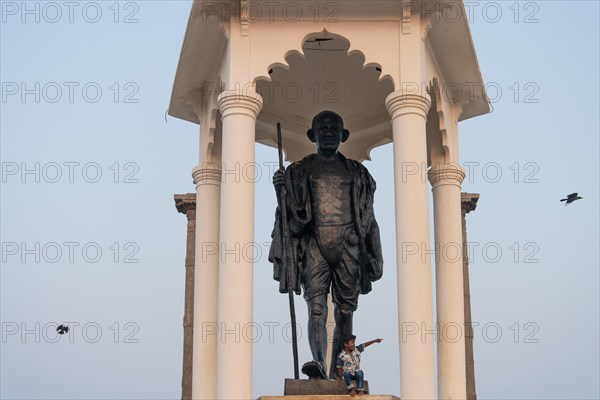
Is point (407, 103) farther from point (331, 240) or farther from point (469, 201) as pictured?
point (469, 201)

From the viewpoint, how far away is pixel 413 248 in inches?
608

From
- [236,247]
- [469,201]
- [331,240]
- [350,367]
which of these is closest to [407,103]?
[331,240]

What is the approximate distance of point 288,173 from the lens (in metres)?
A: 18.0

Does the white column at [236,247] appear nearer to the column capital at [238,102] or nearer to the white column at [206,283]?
the column capital at [238,102]

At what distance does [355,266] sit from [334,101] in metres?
4.74

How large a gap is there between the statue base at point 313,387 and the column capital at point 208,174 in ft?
15.4

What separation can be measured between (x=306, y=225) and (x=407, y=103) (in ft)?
9.92

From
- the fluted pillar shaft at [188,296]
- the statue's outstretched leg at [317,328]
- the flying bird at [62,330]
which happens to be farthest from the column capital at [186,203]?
the statue's outstretched leg at [317,328]

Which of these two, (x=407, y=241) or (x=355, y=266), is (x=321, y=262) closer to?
(x=355, y=266)

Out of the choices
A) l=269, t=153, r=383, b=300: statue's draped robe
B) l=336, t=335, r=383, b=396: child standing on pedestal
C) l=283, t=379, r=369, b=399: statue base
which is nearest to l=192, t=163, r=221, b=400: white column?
l=269, t=153, r=383, b=300: statue's draped robe

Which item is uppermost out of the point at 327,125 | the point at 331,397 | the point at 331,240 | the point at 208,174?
the point at 327,125

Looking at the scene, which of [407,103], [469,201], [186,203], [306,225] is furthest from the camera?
[186,203]

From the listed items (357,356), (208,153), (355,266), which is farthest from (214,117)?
(357,356)

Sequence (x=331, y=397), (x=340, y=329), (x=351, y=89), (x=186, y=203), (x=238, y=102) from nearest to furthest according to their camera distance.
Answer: (x=331, y=397)
(x=238, y=102)
(x=340, y=329)
(x=351, y=89)
(x=186, y=203)
